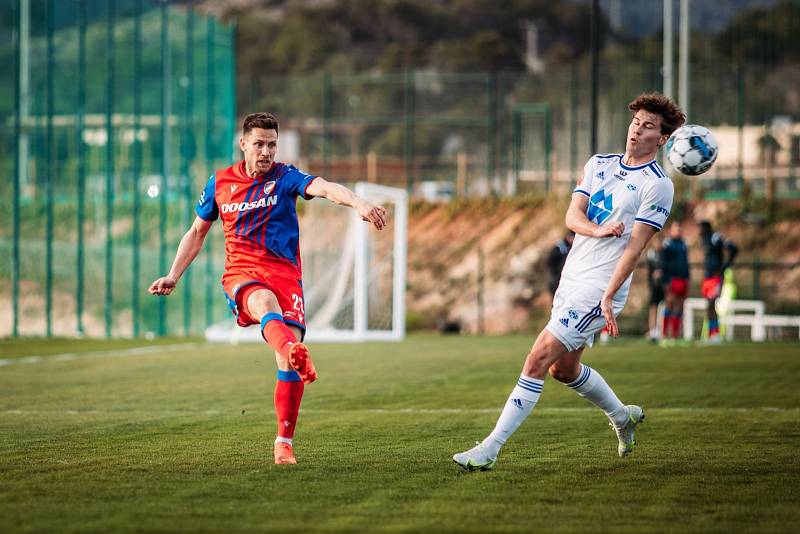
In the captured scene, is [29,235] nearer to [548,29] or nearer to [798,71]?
[798,71]

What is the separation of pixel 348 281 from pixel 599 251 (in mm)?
16968

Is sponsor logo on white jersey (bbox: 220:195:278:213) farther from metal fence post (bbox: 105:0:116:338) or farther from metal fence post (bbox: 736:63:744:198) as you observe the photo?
metal fence post (bbox: 736:63:744:198)

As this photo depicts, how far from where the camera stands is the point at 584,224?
747 cm

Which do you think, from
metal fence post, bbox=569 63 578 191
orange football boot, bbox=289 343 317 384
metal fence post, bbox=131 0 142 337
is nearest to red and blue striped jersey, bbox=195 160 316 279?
orange football boot, bbox=289 343 317 384

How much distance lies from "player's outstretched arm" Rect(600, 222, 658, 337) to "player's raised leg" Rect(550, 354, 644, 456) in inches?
17.9

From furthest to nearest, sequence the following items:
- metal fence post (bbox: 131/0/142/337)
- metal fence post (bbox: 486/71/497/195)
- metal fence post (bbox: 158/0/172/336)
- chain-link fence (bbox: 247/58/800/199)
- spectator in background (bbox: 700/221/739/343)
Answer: metal fence post (bbox: 486/71/497/195)
chain-link fence (bbox: 247/58/800/199)
metal fence post (bbox: 158/0/172/336)
metal fence post (bbox: 131/0/142/337)
spectator in background (bbox: 700/221/739/343)

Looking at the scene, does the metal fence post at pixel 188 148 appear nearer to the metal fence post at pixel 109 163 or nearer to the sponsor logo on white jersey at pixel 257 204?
the metal fence post at pixel 109 163

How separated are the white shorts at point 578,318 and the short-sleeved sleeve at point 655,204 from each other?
526 mm

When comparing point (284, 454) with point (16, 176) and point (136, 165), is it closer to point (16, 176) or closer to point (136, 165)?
point (16, 176)

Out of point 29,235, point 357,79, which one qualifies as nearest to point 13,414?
point 29,235

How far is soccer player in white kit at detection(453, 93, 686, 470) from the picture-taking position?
292 inches

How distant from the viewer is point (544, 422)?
10203 millimetres

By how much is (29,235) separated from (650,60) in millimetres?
28979

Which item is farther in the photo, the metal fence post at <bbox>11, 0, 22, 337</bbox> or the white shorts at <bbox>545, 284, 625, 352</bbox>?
the metal fence post at <bbox>11, 0, 22, 337</bbox>
